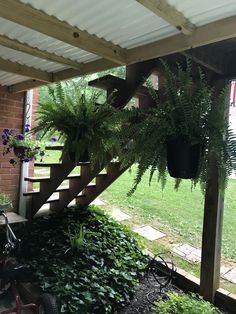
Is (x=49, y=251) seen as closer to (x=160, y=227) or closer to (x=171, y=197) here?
(x=160, y=227)

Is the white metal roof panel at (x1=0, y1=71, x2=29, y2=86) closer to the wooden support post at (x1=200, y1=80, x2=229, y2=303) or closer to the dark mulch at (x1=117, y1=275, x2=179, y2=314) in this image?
the wooden support post at (x1=200, y1=80, x2=229, y2=303)

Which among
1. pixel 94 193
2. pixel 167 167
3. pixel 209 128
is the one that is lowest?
pixel 94 193

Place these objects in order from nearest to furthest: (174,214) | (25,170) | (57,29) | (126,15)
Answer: (126,15) → (57,29) → (25,170) → (174,214)

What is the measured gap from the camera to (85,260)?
2.55m

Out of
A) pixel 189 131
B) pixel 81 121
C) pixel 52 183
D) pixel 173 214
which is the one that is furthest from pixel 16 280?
pixel 173 214

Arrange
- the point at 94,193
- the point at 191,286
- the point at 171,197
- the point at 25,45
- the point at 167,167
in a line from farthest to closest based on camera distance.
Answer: the point at 171,197
the point at 94,193
the point at 191,286
the point at 25,45
the point at 167,167

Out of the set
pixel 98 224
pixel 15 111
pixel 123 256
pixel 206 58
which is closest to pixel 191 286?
pixel 123 256

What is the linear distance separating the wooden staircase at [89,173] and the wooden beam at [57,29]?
27 cm

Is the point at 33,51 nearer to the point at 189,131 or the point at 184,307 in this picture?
the point at 189,131

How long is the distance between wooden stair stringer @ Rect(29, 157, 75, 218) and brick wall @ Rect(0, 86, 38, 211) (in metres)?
0.22

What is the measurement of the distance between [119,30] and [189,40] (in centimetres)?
38

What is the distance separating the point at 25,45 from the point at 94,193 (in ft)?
6.88

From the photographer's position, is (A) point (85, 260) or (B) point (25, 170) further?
(B) point (25, 170)

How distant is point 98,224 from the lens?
329cm
